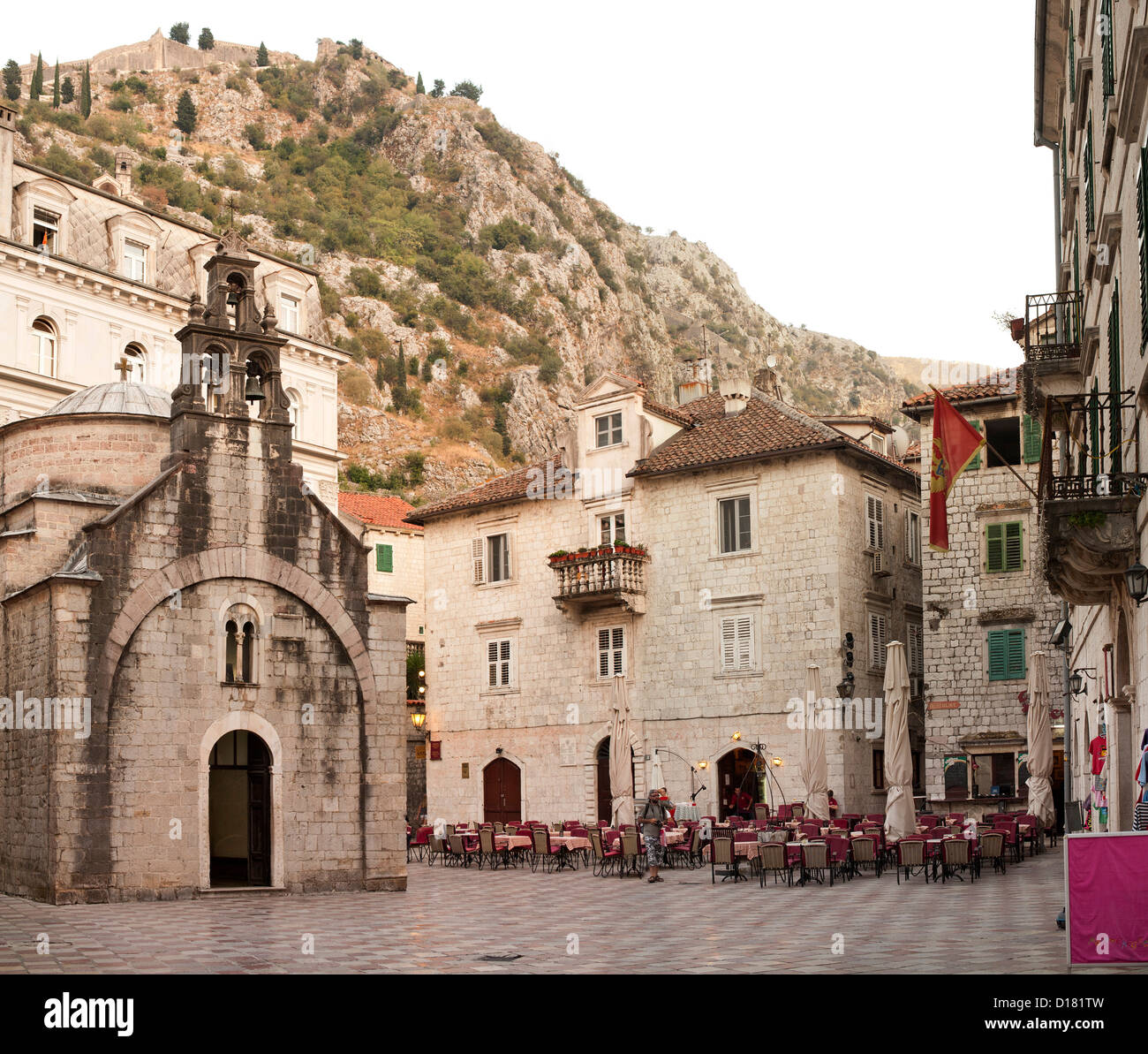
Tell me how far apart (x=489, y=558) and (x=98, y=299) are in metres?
15.0

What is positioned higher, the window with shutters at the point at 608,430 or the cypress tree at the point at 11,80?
the cypress tree at the point at 11,80

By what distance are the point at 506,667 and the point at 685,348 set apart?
→ 94.0 metres

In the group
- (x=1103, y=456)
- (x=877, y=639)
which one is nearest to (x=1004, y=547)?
(x=877, y=639)

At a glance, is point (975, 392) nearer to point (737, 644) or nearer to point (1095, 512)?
point (737, 644)

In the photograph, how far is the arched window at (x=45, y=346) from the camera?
40.7m

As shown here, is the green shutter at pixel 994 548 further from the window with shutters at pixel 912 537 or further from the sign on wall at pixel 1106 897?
the sign on wall at pixel 1106 897

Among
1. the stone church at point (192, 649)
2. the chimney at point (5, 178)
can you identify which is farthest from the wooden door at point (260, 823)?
the chimney at point (5, 178)

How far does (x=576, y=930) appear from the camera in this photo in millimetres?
17719

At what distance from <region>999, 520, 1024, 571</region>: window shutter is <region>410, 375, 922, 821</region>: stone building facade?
414cm

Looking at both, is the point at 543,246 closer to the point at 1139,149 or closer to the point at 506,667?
the point at 506,667

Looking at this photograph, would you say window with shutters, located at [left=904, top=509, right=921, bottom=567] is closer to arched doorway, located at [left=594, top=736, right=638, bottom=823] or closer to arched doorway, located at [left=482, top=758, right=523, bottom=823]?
arched doorway, located at [left=594, top=736, right=638, bottom=823]

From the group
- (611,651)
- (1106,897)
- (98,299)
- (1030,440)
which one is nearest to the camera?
(1106,897)

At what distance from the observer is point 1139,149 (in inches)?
555

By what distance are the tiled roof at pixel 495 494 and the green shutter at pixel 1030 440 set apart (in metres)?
14.9
